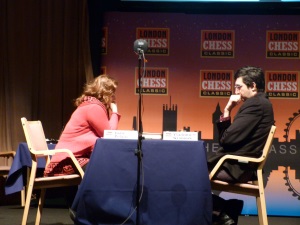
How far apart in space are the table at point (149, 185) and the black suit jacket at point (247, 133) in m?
0.30

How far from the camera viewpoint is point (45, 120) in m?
5.71

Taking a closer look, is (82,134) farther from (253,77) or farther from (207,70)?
(207,70)

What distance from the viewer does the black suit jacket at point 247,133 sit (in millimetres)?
3508

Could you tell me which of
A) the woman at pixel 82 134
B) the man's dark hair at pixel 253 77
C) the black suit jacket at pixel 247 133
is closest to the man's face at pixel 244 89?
the man's dark hair at pixel 253 77

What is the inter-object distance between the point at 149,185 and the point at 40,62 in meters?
2.87

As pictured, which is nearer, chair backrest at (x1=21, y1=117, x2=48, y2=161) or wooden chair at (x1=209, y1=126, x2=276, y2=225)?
wooden chair at (x1=209, y1=126, x2=276, y2=225)

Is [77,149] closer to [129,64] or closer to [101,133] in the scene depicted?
[101,133]

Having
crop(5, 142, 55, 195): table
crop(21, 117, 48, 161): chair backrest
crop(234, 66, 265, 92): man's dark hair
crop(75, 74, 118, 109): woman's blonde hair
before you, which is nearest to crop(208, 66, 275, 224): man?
crop(234, 66, 265, 92): man's dark hair

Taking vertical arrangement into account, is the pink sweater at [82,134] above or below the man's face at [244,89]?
below

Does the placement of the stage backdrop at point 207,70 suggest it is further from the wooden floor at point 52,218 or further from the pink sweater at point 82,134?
the pink sweater at point 82,134

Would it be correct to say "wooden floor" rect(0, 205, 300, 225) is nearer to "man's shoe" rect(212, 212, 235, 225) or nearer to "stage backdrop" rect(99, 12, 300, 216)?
"stage backdrop" rect(99, 12, 300, 216)

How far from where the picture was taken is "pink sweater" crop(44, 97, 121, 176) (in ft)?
12.2

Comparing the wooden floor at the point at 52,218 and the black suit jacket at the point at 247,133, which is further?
the wooden floor at the point at 52,218

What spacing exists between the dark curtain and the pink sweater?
185 cm
